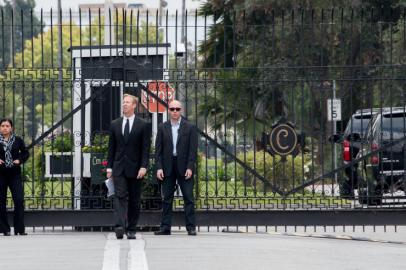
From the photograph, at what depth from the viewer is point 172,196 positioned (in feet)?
65.9

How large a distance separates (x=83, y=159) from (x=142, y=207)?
1.14 metres

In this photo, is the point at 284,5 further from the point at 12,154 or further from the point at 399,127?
the point at 12,154

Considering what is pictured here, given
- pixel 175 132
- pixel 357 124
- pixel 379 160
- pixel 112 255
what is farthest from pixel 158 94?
pixel 357 124

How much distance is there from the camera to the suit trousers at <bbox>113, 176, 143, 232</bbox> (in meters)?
19.2

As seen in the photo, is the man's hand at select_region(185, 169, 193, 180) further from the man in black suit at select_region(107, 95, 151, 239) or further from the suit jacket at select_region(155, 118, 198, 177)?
the man in black suit at select_region(107, 95, 151, 239)

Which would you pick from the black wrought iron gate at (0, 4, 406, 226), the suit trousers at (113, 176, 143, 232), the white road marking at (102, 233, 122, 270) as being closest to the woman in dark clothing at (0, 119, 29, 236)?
the black wrought iron gate at (0, 4, 406, 226)

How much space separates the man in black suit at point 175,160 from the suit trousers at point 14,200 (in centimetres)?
198

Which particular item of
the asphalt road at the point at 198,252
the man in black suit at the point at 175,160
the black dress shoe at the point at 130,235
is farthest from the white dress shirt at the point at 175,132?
the black dress shoe at the point at 130,235

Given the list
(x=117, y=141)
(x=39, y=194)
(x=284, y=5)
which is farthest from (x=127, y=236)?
(x=284, y=5)

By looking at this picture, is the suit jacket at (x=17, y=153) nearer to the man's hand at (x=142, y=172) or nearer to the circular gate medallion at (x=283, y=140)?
the man's hand at (x=142, y=172)

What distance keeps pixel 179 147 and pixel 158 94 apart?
52.6 inches

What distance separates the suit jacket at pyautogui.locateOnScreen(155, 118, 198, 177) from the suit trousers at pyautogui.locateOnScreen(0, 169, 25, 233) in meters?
2.01

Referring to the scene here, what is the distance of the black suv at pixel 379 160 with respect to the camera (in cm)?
2089

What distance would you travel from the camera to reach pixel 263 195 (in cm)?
2131
